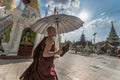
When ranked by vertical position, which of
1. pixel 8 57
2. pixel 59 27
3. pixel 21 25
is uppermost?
pixel 21 25

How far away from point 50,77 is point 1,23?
1564cm

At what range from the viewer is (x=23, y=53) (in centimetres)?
1155

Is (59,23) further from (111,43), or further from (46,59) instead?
(111,43)

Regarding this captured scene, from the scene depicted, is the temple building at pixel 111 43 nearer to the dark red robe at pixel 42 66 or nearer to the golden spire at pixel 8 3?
the golden spire at pixel 8 3

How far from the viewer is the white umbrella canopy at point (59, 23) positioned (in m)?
2.87

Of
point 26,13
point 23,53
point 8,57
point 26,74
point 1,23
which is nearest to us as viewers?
point 26,74

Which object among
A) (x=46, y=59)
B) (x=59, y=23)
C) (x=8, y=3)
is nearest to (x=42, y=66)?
(x=46, y=59)

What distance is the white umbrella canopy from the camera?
9.42 feet

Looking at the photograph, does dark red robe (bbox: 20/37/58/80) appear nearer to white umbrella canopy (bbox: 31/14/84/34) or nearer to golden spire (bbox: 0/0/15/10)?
white umbrella canopy (bbox: 31/14/84/34)

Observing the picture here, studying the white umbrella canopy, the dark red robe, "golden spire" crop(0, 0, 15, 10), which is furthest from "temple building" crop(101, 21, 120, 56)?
the dark red robe

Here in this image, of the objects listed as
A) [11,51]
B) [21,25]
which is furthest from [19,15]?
[11,51]

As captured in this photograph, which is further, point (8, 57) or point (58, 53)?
point (8, 57)

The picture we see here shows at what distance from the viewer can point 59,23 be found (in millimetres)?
3125

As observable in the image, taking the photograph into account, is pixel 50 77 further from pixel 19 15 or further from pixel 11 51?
pixel 19 15
